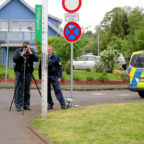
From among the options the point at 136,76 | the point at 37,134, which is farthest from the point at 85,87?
the point at 37,134

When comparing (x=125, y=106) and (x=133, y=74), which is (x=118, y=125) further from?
(x=133, y=74)

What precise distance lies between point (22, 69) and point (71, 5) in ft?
7.39

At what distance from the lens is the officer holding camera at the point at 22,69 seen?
34.4ft

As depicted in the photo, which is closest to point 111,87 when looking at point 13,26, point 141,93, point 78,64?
point 141,93

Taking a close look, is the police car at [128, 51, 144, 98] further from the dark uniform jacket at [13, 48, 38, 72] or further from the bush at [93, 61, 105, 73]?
the bush at [93, 61, 105, 73]

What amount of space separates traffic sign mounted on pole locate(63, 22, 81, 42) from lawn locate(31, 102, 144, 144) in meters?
2.07

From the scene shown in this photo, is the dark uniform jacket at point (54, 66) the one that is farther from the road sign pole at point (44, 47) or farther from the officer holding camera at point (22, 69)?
the road sign pole at point (44, 47)

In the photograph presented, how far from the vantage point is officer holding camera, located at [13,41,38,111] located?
10477 mm

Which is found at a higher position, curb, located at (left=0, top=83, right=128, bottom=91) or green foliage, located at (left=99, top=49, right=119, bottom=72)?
green foliage, located at (left=99, top=49, right=119, bottom=72)

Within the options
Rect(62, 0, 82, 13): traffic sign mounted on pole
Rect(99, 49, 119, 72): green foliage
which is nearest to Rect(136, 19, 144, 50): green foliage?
Rect(99, 49, 119, 72): green foliage

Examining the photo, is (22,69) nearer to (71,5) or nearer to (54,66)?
(54,66)

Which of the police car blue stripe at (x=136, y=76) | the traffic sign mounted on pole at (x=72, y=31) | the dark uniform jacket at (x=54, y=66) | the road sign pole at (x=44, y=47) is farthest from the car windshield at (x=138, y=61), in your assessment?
the road sign pole at (x=44, y=47)

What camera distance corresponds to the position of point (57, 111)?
10.3 metres

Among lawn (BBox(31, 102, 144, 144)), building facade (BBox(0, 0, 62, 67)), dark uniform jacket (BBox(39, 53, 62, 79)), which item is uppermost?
building facade (BBox(0, 0, 62, 67))
